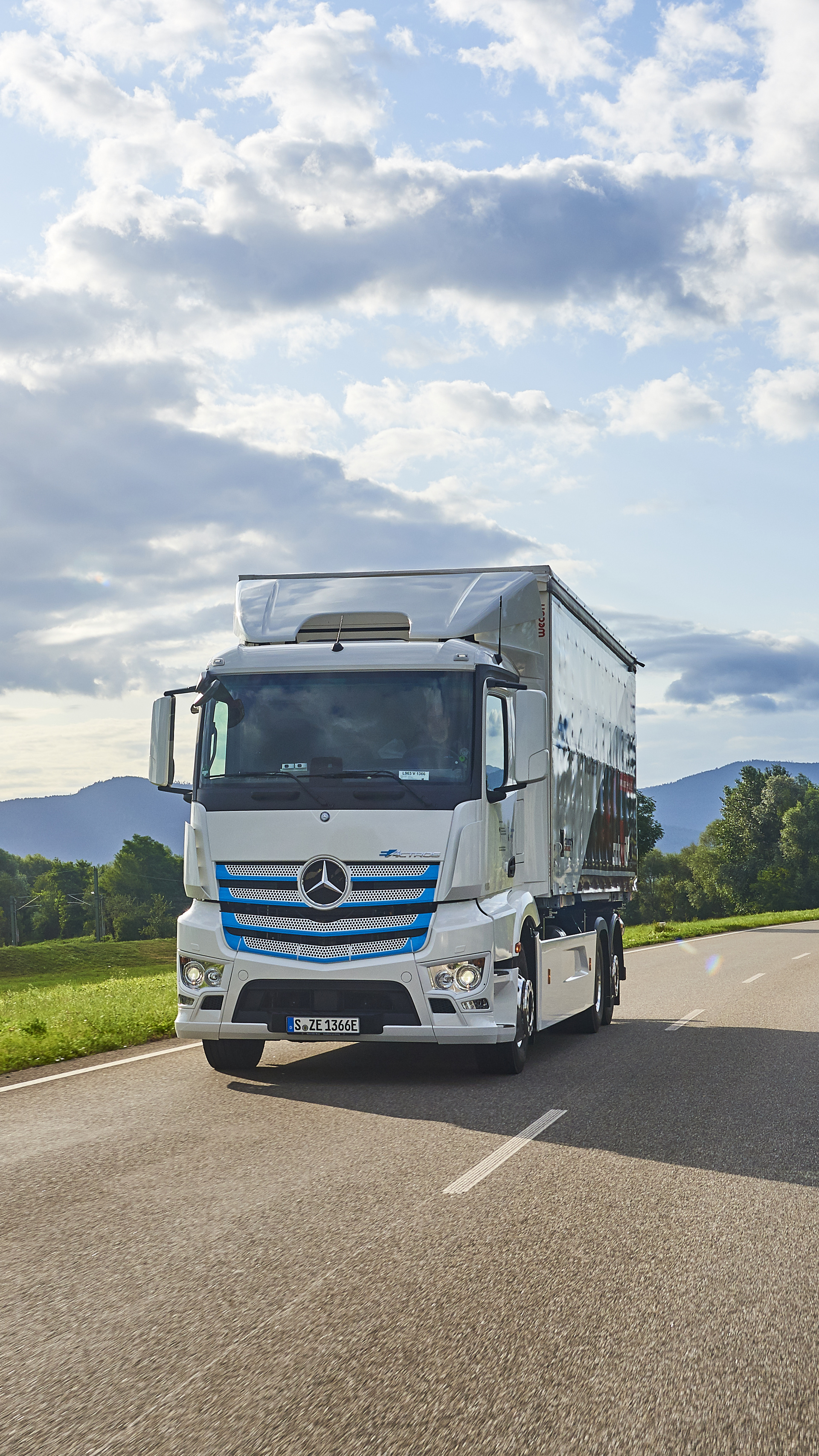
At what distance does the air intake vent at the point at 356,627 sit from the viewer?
35.4 ft

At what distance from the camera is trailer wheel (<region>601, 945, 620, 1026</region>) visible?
15.1 meters

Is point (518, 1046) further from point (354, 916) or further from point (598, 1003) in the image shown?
point (598, 1003)

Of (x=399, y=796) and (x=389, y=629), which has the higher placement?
(x=389, y=629)

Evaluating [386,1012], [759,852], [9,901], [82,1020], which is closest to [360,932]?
[386,1012]

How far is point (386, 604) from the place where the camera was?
10.9 metres

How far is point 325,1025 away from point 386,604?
3.55 metres

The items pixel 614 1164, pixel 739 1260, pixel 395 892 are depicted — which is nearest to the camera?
pixel 739 1260

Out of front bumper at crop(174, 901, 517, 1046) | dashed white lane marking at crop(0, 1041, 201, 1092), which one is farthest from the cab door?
dashed white lane marking at crop(0, 1041, 201, 1092)

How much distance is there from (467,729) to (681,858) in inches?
5239

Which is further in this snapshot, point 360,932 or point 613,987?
point 613,987

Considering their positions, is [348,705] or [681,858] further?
[681,858]

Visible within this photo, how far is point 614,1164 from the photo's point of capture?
23.3 ft

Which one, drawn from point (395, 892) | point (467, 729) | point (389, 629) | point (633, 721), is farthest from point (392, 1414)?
point (633, 721)

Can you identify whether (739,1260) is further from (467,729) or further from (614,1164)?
(467,729)
